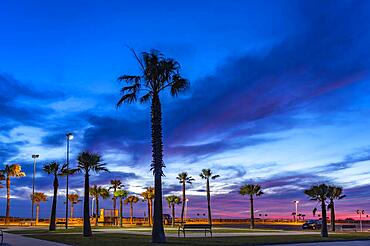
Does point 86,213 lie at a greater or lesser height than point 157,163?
lesser

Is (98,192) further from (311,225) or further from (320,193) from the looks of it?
(320,193)

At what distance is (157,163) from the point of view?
30109 millimetres

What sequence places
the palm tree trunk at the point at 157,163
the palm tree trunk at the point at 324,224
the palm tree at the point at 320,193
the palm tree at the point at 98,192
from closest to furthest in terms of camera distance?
1. the palm tree trunk at the point at 157,163
2. the palm tree trunk at the point at 324,224
3. the palm tree at the point at 320,193
4. the palm tree at the point at 98,192

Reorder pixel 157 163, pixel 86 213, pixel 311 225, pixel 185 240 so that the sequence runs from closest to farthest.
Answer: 1. pixel 157 163
2. pixel 185 240
3. pixel 86 213
4. pixel 311 225

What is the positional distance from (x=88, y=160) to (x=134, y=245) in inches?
637

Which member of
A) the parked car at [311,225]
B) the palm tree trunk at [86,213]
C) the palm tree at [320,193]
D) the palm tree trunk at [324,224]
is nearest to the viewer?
the palm tree trunk at [86,213]

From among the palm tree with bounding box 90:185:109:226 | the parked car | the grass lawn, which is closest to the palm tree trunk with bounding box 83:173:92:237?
the grass lawn

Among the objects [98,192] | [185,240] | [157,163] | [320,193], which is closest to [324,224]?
[320,193]

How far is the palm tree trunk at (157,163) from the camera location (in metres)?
27.9

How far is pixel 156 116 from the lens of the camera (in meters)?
31.0

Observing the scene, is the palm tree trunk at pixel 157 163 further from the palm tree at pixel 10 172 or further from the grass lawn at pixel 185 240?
the palm tree at pixel 10 172

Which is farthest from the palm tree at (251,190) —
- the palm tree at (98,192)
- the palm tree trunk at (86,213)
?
the palm tree trunk at (86,213)

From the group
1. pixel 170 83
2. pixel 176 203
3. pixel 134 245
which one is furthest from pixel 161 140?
pixel 176 203

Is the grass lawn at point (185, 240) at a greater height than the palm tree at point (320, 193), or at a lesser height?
Answer: lesser
